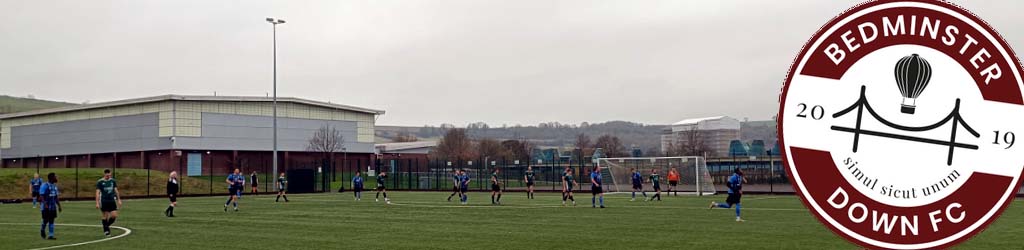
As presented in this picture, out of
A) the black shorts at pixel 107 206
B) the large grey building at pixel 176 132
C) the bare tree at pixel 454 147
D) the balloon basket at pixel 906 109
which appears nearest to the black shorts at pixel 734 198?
the black shorts at pixel 107 206

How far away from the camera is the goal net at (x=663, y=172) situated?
1938 inches

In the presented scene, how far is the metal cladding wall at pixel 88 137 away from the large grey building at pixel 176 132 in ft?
0.32

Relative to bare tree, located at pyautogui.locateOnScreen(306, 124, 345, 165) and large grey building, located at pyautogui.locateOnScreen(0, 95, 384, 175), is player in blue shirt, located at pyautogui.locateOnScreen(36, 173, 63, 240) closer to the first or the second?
large grey building, located at pyautogui.locateOnScreen(0, 95, 384, 175)

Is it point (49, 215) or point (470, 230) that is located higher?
point (49, 215)

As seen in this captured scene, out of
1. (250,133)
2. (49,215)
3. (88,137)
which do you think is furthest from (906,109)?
(88,137)

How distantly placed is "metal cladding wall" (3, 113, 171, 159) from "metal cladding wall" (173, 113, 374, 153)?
3656 mm

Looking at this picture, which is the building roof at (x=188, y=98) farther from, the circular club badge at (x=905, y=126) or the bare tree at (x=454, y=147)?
the circular club badge at (x=905, y=126)

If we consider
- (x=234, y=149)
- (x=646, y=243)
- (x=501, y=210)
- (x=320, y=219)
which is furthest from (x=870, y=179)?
(x=234, y=149)

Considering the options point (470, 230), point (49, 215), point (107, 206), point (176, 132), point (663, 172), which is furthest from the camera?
point (176, 132)

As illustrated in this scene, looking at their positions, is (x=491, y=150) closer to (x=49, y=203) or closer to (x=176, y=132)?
(x=176, y=132)

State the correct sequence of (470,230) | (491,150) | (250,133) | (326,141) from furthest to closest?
(491,150), (326,141), (250,133), (470,230)

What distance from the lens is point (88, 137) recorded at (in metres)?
90.6

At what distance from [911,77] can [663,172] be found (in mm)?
49577

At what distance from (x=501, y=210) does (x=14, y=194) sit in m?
37.2
